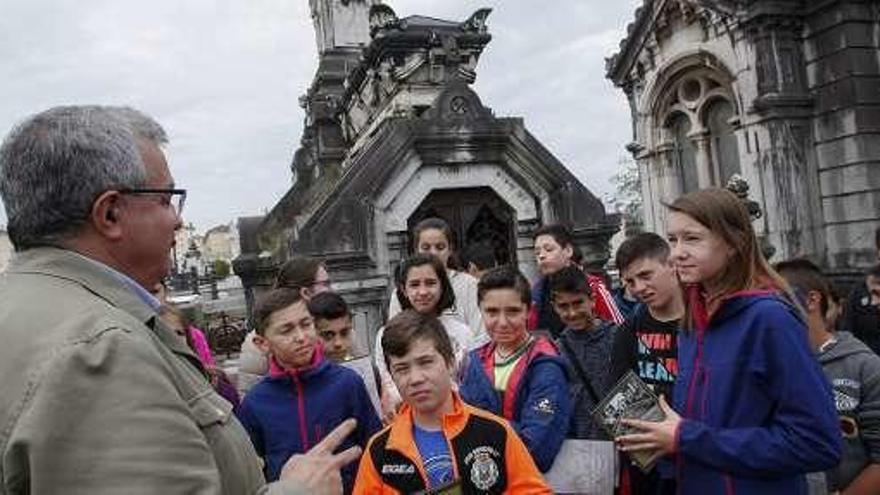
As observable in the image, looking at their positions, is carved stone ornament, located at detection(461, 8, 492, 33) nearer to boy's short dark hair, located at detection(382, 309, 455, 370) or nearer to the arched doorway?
the arched doorway

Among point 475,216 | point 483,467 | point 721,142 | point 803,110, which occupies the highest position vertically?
point 803,110

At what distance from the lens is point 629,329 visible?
391 cm

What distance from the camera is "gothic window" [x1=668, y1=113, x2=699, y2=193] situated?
14.9m

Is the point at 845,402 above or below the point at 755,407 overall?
below

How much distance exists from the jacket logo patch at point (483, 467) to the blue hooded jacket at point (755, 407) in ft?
2.47

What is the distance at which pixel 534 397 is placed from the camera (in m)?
3.69

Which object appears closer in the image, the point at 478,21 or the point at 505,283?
the point at 505,283

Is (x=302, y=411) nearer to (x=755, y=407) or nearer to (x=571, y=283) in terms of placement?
(x=571, y=283)

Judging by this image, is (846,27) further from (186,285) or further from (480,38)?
(186,285)

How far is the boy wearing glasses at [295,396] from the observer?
3805 millimetres

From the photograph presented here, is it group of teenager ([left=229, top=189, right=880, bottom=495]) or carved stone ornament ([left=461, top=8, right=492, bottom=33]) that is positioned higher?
carved stone ornament ([left=461, top=8, right=492, bottom=33])

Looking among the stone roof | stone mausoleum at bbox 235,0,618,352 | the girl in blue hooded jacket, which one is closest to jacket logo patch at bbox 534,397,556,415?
the girl in blue hooded jacket

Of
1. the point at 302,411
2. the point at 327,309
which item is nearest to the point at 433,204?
the point at 327,309

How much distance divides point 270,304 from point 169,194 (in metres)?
2.22
